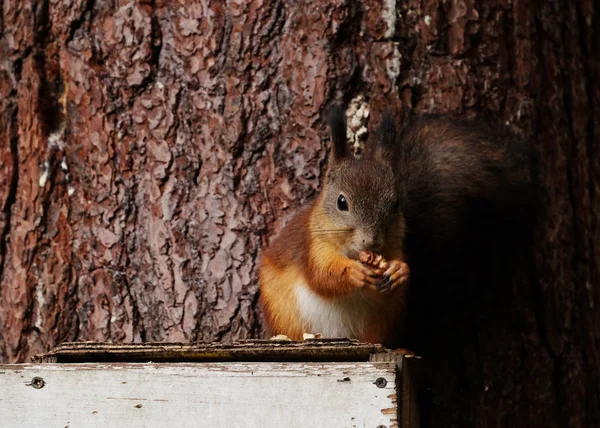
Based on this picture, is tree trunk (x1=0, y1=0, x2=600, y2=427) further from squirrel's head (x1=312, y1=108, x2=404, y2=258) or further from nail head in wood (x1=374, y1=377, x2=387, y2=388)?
nail head in wood (x1=374, y1=377, x2=387, y2=388)

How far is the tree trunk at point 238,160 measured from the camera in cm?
269

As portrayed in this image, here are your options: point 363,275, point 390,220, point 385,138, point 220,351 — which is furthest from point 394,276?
point 220,351

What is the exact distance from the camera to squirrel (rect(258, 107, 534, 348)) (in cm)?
244

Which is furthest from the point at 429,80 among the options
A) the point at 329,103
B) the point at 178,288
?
the point at 178,288

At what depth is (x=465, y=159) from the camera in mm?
2479

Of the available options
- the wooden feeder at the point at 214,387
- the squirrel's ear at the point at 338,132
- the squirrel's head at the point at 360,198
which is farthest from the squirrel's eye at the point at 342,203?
the wooden feeder at the point at 214,387

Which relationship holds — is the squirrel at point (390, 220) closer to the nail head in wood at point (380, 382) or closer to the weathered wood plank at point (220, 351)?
the weathered wood plank at point (220, 351)

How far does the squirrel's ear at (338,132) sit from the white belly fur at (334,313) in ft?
1.17

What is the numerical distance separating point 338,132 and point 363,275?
0.38 meters

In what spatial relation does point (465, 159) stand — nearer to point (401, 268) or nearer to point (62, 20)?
point (401, 268)

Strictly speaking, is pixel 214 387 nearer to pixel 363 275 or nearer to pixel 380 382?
pixel 380 382

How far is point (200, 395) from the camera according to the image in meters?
1.82

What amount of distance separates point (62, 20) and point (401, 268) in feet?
4.18

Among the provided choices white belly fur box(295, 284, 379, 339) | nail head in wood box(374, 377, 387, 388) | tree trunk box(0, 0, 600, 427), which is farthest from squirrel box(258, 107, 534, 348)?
nail head in wood box(374, 377, 387, 388)
